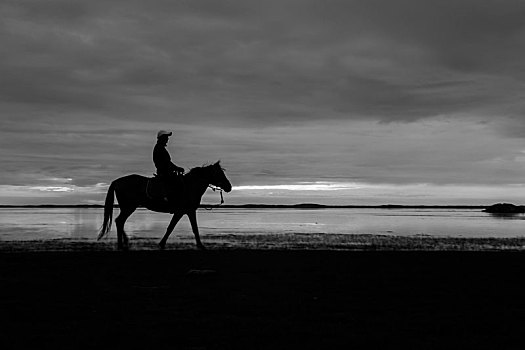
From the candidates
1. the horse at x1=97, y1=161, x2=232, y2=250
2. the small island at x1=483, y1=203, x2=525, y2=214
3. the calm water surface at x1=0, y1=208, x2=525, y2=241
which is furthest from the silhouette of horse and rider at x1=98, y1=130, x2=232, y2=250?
the small island at x1=483, y1=203, x2=525, y2=214

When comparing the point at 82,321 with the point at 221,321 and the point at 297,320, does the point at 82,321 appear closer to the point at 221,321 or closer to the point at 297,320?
the point at 221,321

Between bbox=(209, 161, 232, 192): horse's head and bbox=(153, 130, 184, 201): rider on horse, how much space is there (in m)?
1.09

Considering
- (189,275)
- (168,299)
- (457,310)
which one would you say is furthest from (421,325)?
(189,275)

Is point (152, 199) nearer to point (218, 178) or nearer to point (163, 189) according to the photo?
point (163, 189)

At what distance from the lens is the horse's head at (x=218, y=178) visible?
20.2 m

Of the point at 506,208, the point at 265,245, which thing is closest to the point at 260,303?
the point at 265,245

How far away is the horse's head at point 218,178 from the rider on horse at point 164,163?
1.09 m

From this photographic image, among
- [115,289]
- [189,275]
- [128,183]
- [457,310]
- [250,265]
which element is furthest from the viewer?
[128,183]

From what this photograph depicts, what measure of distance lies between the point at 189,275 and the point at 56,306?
→ 3771 millimetres

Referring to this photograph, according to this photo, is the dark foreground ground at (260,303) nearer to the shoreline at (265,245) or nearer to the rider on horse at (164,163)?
the rider on horse at (164,163)

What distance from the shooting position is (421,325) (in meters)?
7.84

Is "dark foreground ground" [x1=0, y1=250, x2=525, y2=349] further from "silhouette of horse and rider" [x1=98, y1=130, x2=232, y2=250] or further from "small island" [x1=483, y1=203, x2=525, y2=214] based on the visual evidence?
"small island" [x1=483, y1=203, x2=525, y2=214]

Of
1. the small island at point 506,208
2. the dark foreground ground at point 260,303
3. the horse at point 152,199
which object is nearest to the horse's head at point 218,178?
the horse at point 152,199

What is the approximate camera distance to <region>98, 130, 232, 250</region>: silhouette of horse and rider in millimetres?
19141
